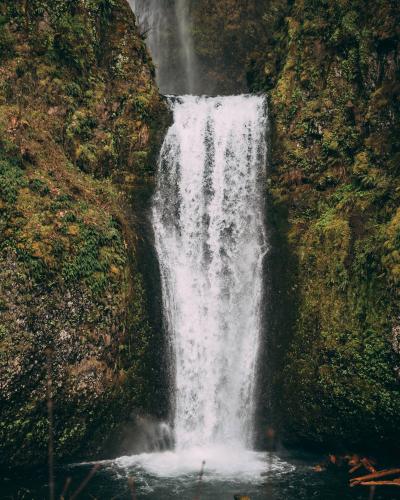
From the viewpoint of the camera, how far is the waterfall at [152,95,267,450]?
14508 mm

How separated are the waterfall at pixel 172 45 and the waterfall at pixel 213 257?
1393cm

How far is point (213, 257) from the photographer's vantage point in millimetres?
16391

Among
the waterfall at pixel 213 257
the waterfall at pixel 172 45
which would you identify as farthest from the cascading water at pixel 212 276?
the waterfall at pixel 172 45

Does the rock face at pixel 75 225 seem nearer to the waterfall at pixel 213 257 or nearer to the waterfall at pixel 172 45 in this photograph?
the waterfall at pixel 213 257

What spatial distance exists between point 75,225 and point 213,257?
491 cm

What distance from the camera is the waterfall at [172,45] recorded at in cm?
3216

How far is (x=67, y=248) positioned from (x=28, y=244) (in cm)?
108

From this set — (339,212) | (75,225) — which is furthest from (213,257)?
(75,225)

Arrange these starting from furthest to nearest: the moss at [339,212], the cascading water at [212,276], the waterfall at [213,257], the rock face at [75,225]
A: 1. the waterfall at [213,257]
2. the cascading water at [212,276]
3. the moss at [339,212]
4. the rock face at [75,225]

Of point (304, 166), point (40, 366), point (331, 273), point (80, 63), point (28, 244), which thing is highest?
point (80, 63)

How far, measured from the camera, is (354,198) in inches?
590

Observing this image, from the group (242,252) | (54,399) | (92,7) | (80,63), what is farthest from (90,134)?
(54,399)

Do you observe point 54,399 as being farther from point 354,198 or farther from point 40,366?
point 354,198

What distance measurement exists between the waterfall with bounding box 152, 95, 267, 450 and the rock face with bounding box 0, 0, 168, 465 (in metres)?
0.76
